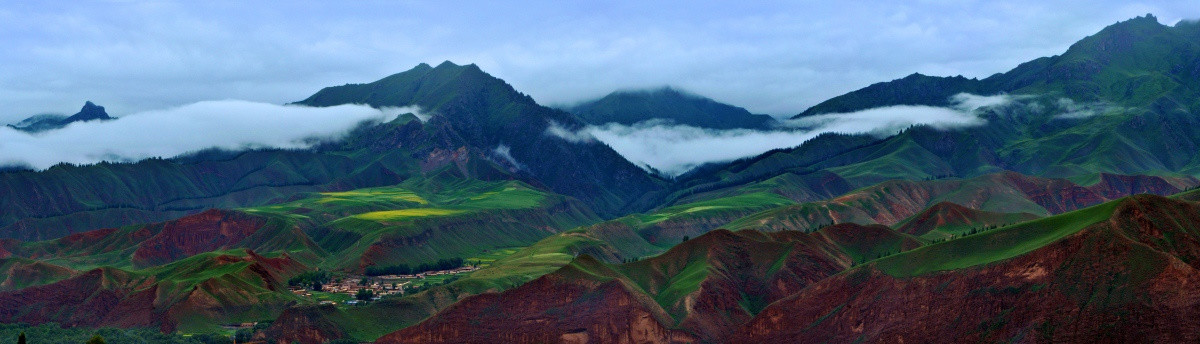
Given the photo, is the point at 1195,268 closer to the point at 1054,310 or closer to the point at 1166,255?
the point at 1166,255

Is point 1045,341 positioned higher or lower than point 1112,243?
lower

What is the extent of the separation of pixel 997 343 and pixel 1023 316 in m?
5.62

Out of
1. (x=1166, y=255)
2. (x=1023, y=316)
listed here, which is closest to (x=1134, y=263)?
(x=1166, y=255)

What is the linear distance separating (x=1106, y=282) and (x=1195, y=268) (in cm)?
1382

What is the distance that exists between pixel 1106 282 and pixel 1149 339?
1269 cm

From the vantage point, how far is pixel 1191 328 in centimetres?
18112

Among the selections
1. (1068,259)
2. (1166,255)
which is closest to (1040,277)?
(1068,259)

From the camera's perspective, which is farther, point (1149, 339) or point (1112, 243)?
point (1112, 243)

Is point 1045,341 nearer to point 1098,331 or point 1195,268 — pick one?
point 1098,331

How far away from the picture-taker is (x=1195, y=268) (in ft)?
636

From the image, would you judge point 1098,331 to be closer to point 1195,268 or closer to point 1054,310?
point 1054,310

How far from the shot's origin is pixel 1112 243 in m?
198

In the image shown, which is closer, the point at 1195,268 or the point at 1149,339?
the point at 1149,339

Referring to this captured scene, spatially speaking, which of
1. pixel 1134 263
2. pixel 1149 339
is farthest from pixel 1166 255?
pixel 1149 339
